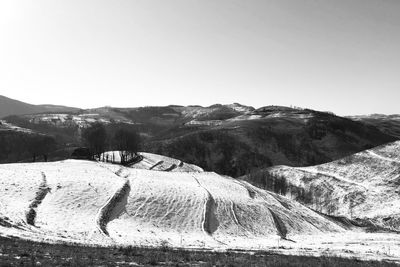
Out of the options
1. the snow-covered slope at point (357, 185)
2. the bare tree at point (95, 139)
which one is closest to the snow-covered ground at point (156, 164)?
the bare tree at point (95, 139)

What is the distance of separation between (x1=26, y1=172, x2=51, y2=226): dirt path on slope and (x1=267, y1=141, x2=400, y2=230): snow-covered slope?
7287cm

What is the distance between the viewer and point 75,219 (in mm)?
41750

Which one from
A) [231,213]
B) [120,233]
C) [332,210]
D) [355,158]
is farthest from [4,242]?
[355,158]

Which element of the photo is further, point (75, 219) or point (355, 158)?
point (355, 158)

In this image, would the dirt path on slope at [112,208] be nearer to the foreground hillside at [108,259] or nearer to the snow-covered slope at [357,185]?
the foreground hillside at [108,259]

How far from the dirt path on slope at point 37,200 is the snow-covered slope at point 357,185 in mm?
72870

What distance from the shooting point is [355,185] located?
364 ft

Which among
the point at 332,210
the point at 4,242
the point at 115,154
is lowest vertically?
the point at 332,210

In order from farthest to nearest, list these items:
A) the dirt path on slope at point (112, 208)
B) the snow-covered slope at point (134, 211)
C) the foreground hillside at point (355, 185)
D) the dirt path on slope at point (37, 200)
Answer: the foreground hillside at point (355, 185) → the dirt path on slope at point (112, 208) → the dirt path on slope at point (37, 200) → the snow-covered slope at point (134, 211)

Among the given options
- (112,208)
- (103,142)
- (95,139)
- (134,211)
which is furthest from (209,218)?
(103,142)

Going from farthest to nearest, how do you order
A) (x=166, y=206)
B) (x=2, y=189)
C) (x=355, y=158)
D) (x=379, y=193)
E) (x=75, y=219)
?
(x=355, y=158), (x=379, y=193), (x=166, y=206), (x=2, y=189), (x=75, y=219)

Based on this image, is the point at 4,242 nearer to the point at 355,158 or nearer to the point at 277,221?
the point at 277,221

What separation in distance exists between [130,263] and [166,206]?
101 feet

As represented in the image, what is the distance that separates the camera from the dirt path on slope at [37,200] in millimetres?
38750
